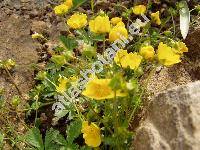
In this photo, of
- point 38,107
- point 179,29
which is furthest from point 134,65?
point 179,29

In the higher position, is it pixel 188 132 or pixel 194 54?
pixel 188 132

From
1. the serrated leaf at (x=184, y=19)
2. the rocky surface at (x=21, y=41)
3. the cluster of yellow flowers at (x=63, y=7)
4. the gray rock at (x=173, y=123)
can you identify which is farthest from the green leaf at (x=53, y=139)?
the serrated leaf at (x=184, y=19)

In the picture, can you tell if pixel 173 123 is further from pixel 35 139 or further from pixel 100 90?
pixel 35 139

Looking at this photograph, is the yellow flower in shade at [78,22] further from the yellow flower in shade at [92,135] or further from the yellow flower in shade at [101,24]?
the yellow flower in shade at [92,135]

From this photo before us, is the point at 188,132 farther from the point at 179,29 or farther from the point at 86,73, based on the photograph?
the point at 179,29

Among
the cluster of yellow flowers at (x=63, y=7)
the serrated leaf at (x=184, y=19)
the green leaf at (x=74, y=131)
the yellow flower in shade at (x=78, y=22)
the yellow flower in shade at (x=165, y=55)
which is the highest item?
the yellow flower in shade at (x=165, y=55)

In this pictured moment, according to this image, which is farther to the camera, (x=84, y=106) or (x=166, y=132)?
(x=84, y=106)
